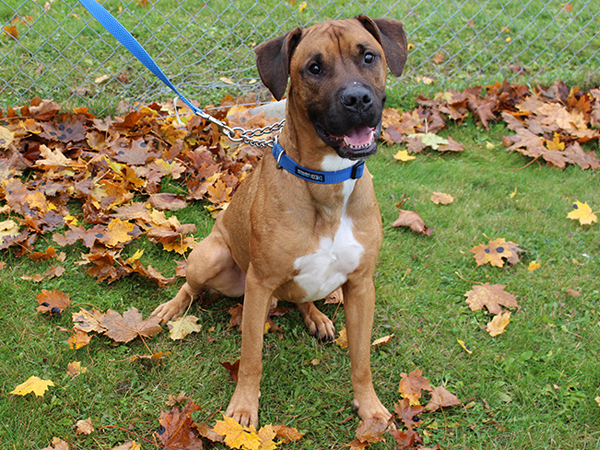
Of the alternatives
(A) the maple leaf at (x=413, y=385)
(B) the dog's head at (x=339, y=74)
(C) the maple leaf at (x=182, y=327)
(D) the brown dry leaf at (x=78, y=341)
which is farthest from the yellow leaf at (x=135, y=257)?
(A) the maple leaf at (x=413, y=385)

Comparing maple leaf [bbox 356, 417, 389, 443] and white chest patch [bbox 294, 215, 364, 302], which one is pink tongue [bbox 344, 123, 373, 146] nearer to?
white chest patch [bbox 294, 215, 364, 302]

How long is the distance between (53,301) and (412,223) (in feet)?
9.18

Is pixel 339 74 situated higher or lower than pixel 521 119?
Answer: higher

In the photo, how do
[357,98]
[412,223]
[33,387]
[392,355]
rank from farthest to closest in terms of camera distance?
[412,223] < [392,355] < [33,387] < [357,98]

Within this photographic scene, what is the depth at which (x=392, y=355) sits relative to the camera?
3.18 metres

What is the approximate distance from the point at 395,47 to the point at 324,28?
0.41 metres

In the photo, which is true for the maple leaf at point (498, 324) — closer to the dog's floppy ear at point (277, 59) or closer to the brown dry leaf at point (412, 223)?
the brown dry leaf at point (412, 223)

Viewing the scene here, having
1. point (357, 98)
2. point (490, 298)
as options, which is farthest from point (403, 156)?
point (357, 98)

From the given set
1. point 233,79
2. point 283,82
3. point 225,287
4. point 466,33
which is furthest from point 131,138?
point 466,33

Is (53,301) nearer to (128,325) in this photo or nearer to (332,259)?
(128,325)

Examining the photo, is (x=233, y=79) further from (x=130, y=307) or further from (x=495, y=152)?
(x=130, y=307)

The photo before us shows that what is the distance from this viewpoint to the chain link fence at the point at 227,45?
5.83m

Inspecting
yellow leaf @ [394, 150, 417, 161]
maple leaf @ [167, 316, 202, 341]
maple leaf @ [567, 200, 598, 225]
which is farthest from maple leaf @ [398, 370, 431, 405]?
yellow leaf @ [394, 150, 417, 161]

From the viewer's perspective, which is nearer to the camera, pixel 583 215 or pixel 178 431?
pixel 178 431
